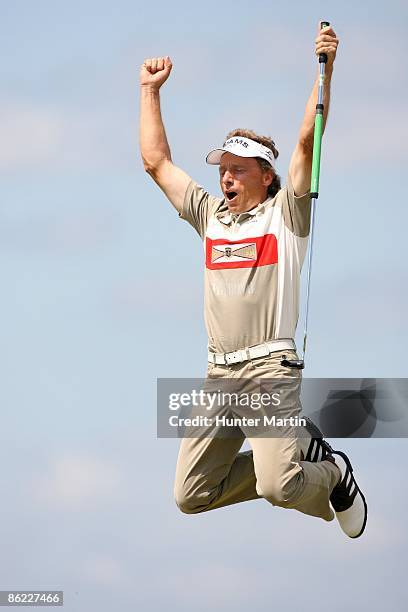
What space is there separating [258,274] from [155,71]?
2.45m

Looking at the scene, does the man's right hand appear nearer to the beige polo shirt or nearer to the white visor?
the white visor

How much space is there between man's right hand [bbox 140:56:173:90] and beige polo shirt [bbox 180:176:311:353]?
169cm

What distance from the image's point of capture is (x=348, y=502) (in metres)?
14.7

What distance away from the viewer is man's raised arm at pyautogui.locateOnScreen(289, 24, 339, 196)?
13.1m

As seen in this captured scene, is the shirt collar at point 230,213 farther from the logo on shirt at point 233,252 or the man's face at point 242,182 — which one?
the logo on shirt at point 233,252

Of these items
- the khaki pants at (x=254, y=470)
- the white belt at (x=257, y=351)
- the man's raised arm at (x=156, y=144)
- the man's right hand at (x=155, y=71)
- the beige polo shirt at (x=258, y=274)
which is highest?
the man's right hand at (x=155, y=71)

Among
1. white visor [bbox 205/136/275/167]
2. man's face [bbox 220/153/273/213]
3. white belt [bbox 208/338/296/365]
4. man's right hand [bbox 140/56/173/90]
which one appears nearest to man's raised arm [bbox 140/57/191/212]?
man's right hand [bbox 140/56/173/90]

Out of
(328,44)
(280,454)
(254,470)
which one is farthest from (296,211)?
(254,470)

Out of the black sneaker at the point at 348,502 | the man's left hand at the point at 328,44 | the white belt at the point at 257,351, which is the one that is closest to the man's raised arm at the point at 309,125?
the man's left hand at the point at 328,44

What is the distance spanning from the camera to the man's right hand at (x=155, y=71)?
14469 mm

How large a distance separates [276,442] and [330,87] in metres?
2.98

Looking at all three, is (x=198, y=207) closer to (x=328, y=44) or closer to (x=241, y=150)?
(x=241, y=150)

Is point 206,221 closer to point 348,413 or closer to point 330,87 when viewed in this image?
point 330,87

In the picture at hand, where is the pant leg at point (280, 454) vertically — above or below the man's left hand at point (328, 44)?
below
